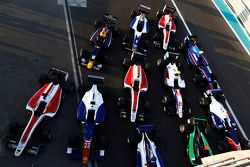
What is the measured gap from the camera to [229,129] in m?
15.6

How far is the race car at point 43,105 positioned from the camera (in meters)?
13.4

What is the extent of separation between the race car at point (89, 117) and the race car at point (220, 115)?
539cm

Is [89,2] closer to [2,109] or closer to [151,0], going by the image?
[151,0]

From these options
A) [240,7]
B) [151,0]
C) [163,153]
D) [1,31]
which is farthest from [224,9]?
[1,31]

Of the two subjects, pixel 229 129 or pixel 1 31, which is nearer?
pixel 229 129

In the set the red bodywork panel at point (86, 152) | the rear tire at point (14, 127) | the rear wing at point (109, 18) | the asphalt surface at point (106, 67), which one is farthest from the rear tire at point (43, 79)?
the rear wing at point (109, 18)

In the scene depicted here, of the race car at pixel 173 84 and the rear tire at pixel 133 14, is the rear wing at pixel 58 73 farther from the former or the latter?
the rear tire at pixel 133 14

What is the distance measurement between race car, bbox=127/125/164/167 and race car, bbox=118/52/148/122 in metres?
0.89

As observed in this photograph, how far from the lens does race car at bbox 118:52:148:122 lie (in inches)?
609

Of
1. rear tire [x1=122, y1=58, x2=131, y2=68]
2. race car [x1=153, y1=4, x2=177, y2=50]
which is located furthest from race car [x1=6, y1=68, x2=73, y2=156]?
race car [x1=153, y1=4, x2=177, y2=50]

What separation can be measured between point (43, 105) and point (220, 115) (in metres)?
8.31

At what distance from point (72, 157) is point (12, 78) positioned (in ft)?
17.7

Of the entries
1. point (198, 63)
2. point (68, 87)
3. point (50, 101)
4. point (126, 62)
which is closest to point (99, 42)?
point (126, 62)

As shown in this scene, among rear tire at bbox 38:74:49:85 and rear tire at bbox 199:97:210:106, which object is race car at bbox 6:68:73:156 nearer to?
rear tire at bbox 38:74:49:85
